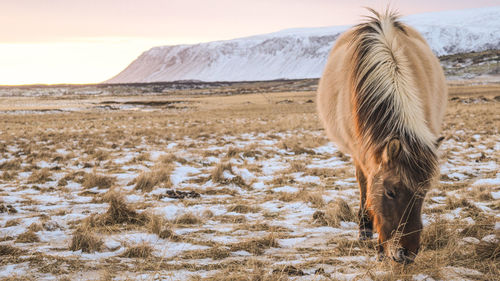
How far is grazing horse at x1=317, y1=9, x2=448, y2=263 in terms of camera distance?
2.70 m

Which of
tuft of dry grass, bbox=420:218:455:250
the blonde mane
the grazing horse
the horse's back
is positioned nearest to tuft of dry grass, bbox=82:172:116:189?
the horse's back

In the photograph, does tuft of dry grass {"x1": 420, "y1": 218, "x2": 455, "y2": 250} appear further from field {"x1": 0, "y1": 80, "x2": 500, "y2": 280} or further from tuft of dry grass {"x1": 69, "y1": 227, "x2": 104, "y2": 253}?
tuft of dry grass {"x1": 69, "y1": 227, "x2": 104, "y2": 253}

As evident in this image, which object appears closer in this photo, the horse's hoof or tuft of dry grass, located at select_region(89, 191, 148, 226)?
the horse's hoof

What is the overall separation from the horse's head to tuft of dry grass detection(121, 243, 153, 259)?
6.69ft

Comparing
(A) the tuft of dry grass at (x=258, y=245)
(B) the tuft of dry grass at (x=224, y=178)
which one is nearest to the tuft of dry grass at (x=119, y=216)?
(A) the tuft of dry grass at (x=258, y=245)

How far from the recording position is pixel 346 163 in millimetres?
8711

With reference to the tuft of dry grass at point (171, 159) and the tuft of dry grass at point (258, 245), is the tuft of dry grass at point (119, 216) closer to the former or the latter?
the tuft of dry grass at point (258, 245)

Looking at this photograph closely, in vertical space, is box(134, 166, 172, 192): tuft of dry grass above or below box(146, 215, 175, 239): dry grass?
below

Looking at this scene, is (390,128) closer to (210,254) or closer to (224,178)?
(210,254)

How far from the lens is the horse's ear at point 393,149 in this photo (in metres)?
2.67

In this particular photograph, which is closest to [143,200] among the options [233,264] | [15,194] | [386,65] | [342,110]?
[15,194]

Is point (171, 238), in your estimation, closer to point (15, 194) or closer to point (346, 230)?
point (346, 230)

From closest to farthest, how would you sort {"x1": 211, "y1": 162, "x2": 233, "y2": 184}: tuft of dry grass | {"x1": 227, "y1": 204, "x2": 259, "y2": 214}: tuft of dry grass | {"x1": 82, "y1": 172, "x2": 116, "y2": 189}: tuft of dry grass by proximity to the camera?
{"x1": 227, "y1": 204, "x2": 259, "y2": 214}: tuft of dry grass < {"x1": 82, "y1": 172, "x2": 116, "y2": 189}: tuft of dry grass < {"x1": 211, "y1": 162, "x2": 233, "y2": 184}: tuft of dry grass

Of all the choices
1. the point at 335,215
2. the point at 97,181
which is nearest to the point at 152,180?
the point at 97,181
